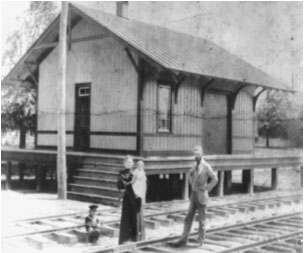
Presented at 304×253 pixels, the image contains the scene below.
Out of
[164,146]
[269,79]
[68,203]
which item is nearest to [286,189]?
[269,79]

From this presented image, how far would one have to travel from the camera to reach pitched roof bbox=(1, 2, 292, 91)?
15.6 m

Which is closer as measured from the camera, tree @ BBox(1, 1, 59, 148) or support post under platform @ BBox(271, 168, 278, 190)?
support post under platform @ BBox(271, 168, 278, 190)

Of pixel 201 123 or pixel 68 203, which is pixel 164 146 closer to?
pixel 201 123

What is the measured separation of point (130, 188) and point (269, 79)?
14.7m

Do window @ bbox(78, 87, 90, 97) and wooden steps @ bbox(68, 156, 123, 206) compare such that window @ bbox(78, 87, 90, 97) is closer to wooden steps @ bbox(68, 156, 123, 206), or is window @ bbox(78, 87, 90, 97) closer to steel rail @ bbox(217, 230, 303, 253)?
wooden steps @ bbox(68, 156, 123, 206)

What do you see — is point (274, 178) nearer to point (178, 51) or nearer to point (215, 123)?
point (215, 123)

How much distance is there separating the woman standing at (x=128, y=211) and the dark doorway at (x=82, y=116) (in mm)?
9124

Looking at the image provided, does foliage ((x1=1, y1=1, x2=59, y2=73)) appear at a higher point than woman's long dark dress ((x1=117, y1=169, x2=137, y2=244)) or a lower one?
higher

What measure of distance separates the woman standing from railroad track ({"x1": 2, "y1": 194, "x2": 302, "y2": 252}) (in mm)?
443

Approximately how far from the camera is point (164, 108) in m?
16.2

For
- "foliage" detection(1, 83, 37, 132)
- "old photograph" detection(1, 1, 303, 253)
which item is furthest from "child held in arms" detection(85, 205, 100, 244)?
"foliage" detection(1, 83, 37, 132)

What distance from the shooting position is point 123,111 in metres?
15.9

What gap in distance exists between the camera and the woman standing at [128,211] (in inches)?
329

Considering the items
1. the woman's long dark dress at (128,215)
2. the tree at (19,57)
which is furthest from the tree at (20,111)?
the woman's long dark dress at (128,215)
